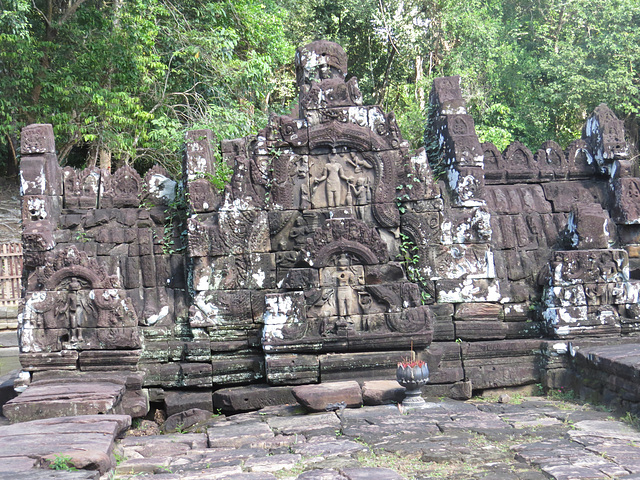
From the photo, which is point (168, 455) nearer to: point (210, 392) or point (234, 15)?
point (210, 392)

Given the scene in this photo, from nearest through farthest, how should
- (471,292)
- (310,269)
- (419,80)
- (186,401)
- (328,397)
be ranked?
(328,397) → (186,401) → (310,269) → (471,292) → (419,80)

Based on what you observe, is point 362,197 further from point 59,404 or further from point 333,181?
point 59,404

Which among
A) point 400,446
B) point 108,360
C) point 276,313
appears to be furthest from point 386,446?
point 108,360

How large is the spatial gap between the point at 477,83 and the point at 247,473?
52.8 ft

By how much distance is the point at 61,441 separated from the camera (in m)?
4.95

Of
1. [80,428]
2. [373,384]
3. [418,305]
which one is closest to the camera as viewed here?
[80,428]

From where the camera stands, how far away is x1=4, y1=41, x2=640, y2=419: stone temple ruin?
287 inches

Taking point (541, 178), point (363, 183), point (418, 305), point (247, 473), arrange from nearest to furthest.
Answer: point (247, 473)
point (418, 305)
point (363, 183)
point (541, 178)

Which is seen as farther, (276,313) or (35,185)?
(35,185)

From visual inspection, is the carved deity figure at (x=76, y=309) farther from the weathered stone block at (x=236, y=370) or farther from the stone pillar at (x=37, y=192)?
the weathered stone block at (x=236, y=370)

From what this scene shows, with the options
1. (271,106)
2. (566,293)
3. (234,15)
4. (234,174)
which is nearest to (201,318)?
(234,174)

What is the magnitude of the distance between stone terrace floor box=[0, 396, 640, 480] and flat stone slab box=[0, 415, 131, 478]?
0.11ft

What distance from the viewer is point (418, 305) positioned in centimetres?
758

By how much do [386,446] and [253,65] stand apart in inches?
477
